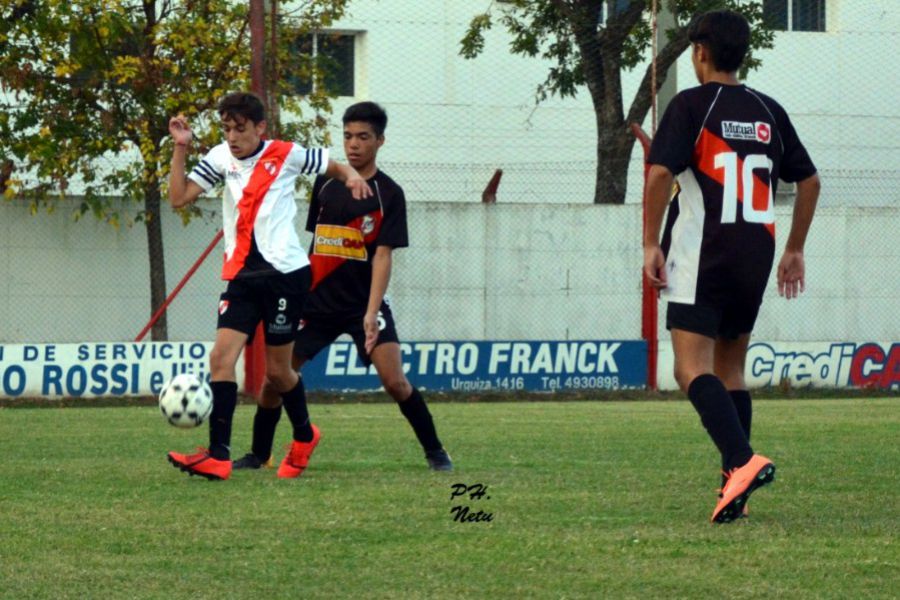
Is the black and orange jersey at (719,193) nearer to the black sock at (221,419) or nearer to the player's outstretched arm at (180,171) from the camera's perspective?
the black sock at (221,419)

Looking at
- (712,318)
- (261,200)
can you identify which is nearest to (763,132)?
(712,318)

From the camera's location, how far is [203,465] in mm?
6992

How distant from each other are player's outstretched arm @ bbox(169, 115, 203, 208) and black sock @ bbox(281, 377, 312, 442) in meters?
1.04

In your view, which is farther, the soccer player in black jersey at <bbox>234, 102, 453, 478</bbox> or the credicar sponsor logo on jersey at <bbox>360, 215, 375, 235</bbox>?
the credicar sponsor logo on jersey at <bbox>360, 215, 375, 235</bbox>

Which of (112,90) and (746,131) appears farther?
(112,90)

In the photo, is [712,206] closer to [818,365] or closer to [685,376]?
[685,376]

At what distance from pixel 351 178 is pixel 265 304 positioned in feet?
2.30

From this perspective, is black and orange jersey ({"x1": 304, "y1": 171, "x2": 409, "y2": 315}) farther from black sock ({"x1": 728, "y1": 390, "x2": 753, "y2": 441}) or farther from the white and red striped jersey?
black sock ({"x1": 728, "y1": 390, "x2": 753, "y2": 441})

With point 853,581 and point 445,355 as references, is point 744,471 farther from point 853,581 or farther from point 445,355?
point 445,355

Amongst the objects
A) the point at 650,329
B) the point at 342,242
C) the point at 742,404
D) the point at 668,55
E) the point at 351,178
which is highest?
the point at 668,55

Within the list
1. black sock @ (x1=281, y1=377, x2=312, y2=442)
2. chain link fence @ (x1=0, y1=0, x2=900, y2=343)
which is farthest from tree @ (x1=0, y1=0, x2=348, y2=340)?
black sock @ (x1=281, y1=377, x2=312, y2=442)

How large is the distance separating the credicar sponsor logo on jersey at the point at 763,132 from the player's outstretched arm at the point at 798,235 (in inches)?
11.6

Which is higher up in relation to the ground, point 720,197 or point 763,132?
point 763,132

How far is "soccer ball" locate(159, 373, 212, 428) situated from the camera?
23.8 ft
